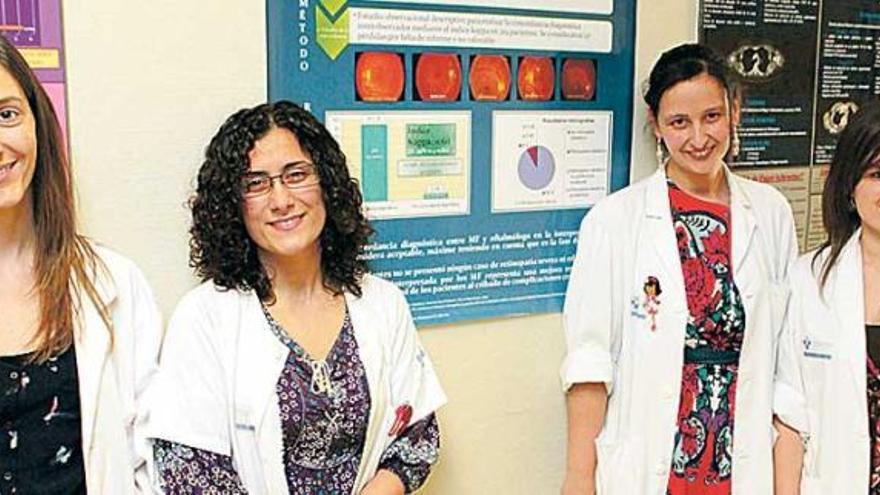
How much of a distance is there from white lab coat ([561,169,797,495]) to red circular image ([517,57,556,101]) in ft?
0.92

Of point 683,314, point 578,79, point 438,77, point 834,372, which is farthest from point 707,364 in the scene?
point 438,77

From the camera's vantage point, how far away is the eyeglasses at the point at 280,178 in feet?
4.99

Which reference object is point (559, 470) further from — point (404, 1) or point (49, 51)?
point (49, 51)

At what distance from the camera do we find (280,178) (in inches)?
60.2

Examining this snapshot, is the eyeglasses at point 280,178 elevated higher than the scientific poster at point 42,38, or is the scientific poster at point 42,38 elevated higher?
the scientific poster at point 42,38

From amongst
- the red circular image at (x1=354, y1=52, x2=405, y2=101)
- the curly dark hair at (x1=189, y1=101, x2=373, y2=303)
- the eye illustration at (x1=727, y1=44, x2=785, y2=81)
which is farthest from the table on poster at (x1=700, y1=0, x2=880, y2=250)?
the curly dark hair at (x1=189, y1=101, x2=373, y2=303)

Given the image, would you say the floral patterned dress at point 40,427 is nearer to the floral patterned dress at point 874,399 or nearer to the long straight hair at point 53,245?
the long straight hair at point 53,245

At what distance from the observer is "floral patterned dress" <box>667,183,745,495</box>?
1.90 m

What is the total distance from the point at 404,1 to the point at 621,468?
107 cm

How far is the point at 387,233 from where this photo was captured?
72.8 inches

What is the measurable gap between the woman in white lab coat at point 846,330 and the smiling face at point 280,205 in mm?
1048

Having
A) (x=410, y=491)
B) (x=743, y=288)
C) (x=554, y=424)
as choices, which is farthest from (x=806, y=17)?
(x=410, y=491)

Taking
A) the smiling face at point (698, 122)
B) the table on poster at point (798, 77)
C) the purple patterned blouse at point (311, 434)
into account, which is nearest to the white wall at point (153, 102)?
the purple patterned blouse at point (311, 434)

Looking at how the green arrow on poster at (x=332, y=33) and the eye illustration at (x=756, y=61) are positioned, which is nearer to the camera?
the green arrow on poster at (x=332, y=33)
